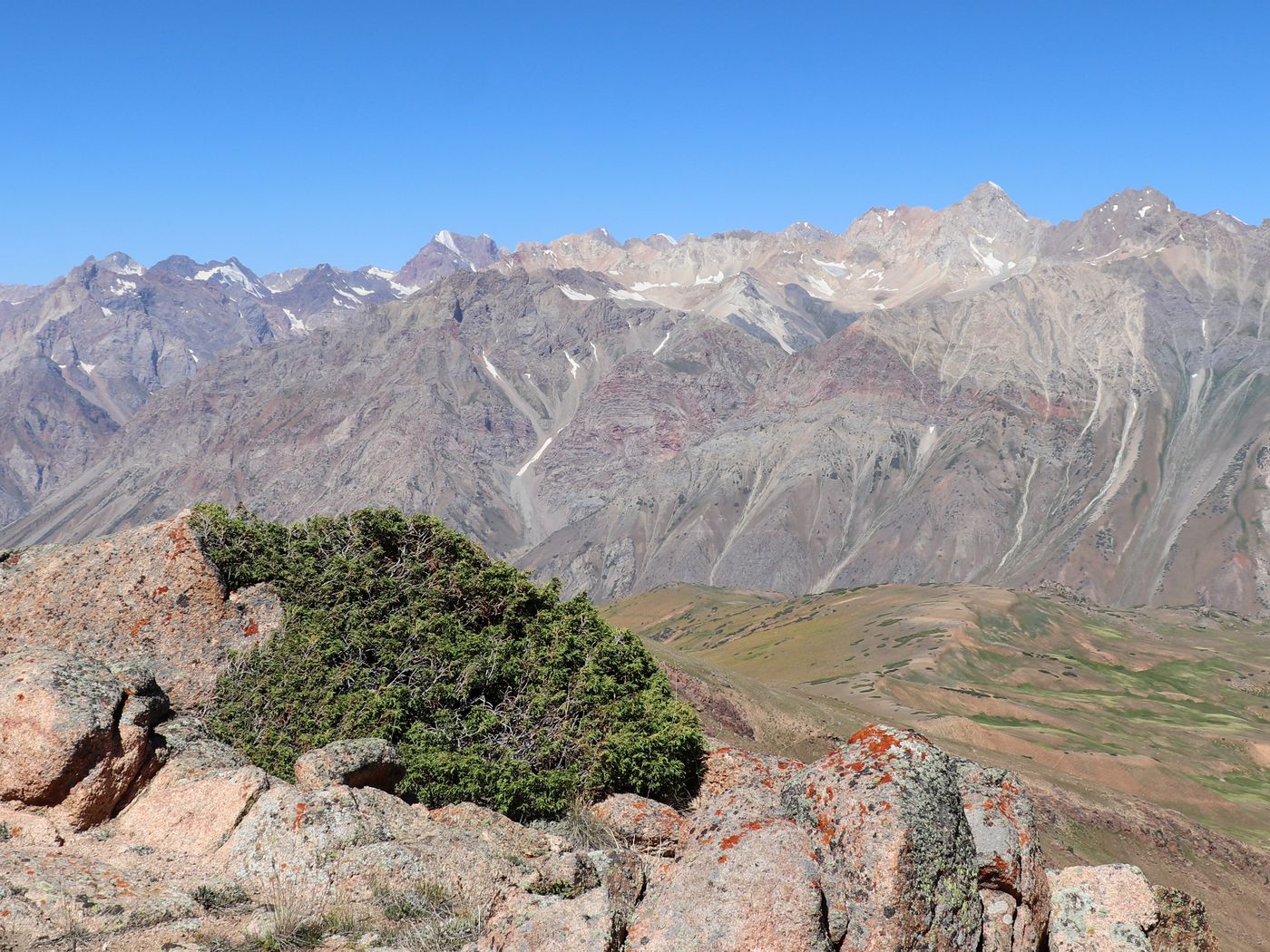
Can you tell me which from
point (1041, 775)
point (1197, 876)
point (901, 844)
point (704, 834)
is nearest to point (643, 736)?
point (704, 834)

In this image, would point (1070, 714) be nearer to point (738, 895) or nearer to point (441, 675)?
point (441, 675)

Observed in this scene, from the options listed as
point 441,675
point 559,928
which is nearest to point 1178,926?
point 559,928

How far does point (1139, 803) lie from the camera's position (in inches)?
3300

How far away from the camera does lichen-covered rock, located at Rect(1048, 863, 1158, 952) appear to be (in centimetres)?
1605

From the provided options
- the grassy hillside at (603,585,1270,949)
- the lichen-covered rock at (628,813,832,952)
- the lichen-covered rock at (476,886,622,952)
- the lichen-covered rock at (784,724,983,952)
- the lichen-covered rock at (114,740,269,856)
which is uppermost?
the grassy hillside at (603,585,1270,949)

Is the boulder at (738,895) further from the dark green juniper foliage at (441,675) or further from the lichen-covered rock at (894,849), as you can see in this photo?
the dark green juniper foliage at (441,675)

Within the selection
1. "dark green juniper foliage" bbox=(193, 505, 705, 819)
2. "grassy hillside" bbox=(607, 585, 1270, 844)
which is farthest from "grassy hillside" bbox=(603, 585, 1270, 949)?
"dark green juniper foliage" bbox=(193, 505, 705, 819)

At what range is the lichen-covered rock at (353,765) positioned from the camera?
18109 millimetres

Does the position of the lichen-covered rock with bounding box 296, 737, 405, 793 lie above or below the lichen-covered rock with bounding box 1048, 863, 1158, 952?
below

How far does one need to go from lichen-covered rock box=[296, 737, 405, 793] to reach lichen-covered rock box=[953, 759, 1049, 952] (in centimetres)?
1149

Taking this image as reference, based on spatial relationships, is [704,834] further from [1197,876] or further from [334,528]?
[1197,876]

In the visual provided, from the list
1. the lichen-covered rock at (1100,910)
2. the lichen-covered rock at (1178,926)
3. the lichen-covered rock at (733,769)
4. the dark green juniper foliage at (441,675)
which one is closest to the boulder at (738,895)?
the lichen-covered rock at (1100,910)

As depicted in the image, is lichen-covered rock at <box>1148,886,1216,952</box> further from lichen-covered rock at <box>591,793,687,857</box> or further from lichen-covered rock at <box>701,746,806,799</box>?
lichen-covered rock at <box>591,793,687,857</box>

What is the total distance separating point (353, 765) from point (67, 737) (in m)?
5.14
